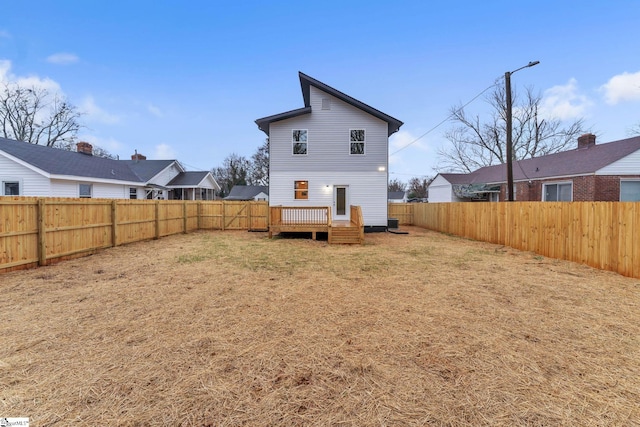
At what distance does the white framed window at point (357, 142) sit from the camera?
1440 cm

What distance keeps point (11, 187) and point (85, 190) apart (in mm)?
2936

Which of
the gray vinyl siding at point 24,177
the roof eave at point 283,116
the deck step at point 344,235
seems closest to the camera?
the deck step at point 344,235

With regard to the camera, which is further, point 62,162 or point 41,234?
point 62,162

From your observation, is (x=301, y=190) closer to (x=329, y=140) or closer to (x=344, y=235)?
(x=329, y=140)

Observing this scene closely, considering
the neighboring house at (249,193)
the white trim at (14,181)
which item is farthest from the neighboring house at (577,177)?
the white trim at (14,181)

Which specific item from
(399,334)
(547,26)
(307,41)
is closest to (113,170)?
(307,41)

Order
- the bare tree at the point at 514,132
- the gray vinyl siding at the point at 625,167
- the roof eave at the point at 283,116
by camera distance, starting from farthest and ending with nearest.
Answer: the bare tree at the point at 514,132 → the gray vinyl siding at the point at 625,167 → the roof eave at the point at 283,116

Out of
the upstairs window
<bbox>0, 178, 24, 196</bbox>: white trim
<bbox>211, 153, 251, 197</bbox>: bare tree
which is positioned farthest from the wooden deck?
<bbox>211, 153, 251, 197</bbox>: bare tree

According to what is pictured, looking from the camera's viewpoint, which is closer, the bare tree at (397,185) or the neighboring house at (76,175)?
the neighboring house at (76,175)

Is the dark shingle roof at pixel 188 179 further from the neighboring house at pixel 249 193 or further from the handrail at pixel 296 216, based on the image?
the handrail at pixel 296 216

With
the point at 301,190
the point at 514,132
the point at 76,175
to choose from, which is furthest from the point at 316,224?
the point at 514,132

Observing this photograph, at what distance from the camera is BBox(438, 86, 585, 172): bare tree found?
90.6ft

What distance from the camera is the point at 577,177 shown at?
16797 millimetres

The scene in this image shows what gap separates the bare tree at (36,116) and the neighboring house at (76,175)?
37.4 ft
